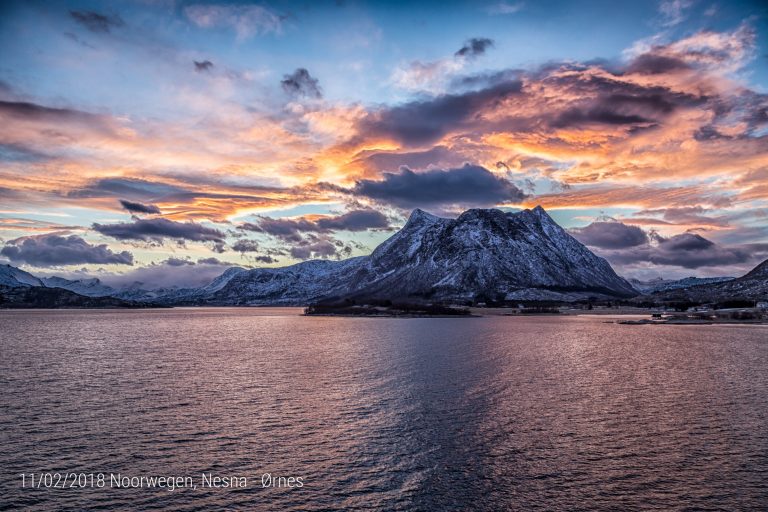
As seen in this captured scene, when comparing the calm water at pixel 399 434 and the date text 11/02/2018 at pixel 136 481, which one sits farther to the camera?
the date text 11/02/2018 at pixel 136 481

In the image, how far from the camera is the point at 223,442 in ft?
129

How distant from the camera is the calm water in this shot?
1156 inches

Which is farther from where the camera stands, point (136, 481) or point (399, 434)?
point (399, 434)

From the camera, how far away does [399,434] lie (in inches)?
1638

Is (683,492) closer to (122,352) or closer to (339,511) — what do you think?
(339,511)

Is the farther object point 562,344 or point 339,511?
point 562,344

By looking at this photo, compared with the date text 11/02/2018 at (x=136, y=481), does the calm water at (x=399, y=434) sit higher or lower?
higher

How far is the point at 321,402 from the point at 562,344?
86980mm

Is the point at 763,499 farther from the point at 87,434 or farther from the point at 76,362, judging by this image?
the point at 76,362

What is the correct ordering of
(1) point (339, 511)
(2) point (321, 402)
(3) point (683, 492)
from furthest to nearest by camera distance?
(2) point (321, 402)
(3) point (683, 492)
(1) point (339, 511)

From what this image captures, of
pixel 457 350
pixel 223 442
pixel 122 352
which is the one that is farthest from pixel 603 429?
pixel 122 352

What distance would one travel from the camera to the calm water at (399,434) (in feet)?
96.4

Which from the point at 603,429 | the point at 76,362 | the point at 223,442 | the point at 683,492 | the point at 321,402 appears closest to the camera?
the point at 683,492

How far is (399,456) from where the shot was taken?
3606 cm
